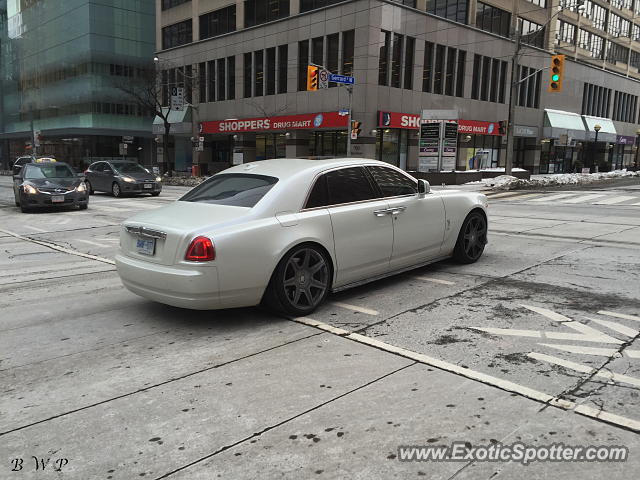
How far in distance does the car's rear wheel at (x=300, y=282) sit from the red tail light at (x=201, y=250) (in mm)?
692

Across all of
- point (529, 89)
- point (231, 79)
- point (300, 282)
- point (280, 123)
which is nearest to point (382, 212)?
point (300, 282)

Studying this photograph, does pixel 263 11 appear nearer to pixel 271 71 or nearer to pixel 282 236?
pixel 271 71

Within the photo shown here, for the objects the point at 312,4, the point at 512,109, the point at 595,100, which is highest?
the point at 312,4

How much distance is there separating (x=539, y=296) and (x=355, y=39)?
30.3m

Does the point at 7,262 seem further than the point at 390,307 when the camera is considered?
Yes

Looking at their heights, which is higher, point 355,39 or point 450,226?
point 355,39

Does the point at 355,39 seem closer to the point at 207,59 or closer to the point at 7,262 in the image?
the point at 207,59

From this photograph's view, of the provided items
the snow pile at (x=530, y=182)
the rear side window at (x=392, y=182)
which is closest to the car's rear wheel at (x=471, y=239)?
the rear side window at (x=392, y=182)

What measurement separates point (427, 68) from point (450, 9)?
486 centimetres

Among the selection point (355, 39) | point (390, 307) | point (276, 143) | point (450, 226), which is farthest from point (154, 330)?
point (276, 143)

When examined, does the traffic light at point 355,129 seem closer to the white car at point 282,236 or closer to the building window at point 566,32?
the white car at point 282,236

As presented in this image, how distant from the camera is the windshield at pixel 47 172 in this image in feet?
54.7

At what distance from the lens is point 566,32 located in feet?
161

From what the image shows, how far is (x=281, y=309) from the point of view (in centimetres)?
515
